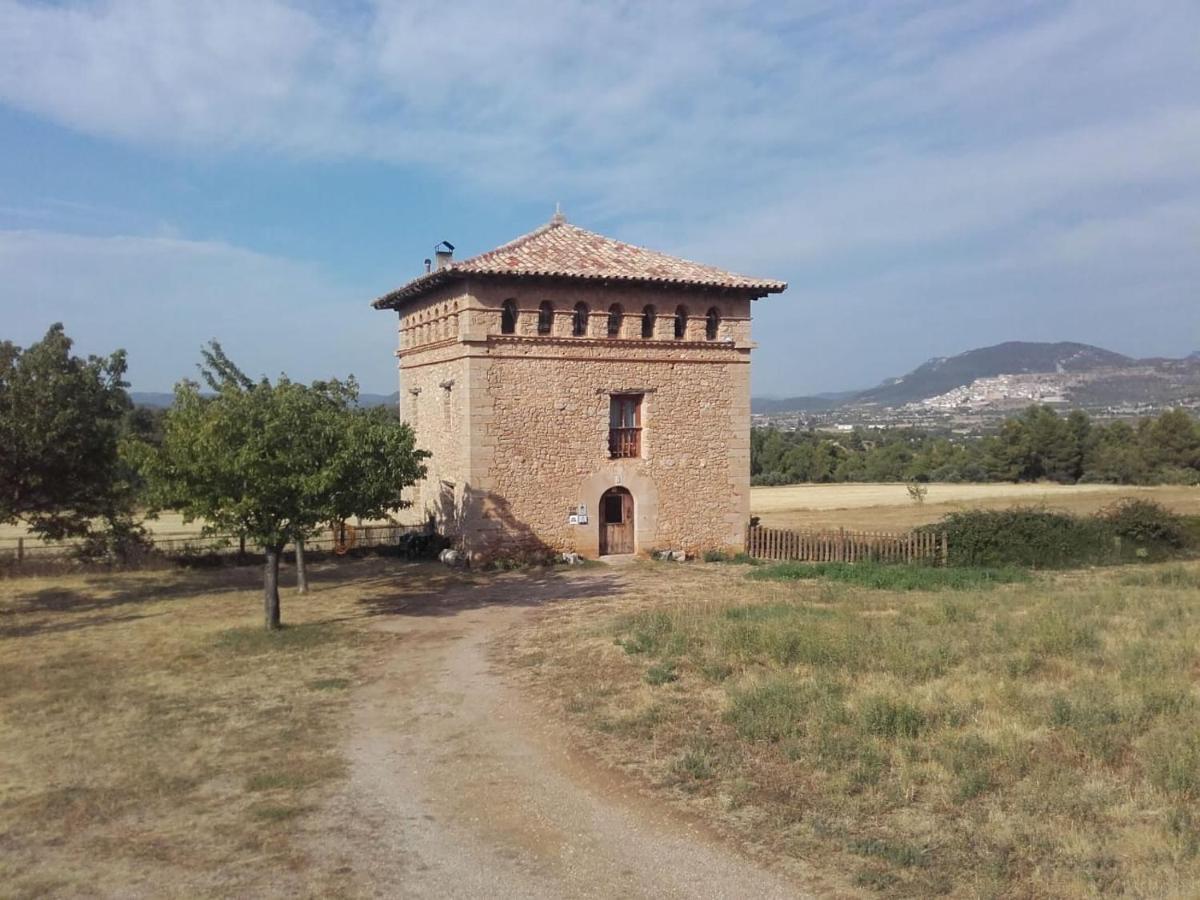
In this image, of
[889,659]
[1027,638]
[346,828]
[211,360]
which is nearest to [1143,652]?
[1027,638]

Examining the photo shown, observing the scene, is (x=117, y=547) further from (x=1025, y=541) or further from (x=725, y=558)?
(x=1025, y=541)

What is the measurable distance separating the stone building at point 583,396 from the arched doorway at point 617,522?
0.12ft

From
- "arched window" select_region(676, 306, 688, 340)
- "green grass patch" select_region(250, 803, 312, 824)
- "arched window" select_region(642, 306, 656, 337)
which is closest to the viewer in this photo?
"green grass patch" select_region(250, 803, 312, 824)

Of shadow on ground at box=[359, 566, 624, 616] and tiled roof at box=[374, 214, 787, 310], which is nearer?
shadow on ground at box=[359, 566, 624, 616]

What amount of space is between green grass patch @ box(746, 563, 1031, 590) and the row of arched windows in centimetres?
659

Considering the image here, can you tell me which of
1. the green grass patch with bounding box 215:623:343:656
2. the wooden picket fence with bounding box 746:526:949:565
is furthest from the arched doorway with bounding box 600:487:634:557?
the green grass patch with bounding box 215:623:343:656

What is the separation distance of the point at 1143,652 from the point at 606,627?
298 inches

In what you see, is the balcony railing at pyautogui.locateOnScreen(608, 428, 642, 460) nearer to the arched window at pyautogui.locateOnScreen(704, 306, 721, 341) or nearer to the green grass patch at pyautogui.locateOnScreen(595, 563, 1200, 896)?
the arched window at pyautogui.locateOnScreen(704, 306, 721, 341)

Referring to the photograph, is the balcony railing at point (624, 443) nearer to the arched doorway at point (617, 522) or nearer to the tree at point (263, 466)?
the arched doorway at point (617, 522)

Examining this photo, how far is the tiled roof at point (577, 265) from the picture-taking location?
23641mm

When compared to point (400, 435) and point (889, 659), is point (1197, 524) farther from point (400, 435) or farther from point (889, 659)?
point (400, 435)

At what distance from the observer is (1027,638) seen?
531 inches

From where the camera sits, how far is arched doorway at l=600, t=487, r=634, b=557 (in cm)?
2570

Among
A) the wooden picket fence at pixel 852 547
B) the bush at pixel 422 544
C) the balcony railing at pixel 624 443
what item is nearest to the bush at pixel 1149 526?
the wooden picket fence at pixel 852 547
